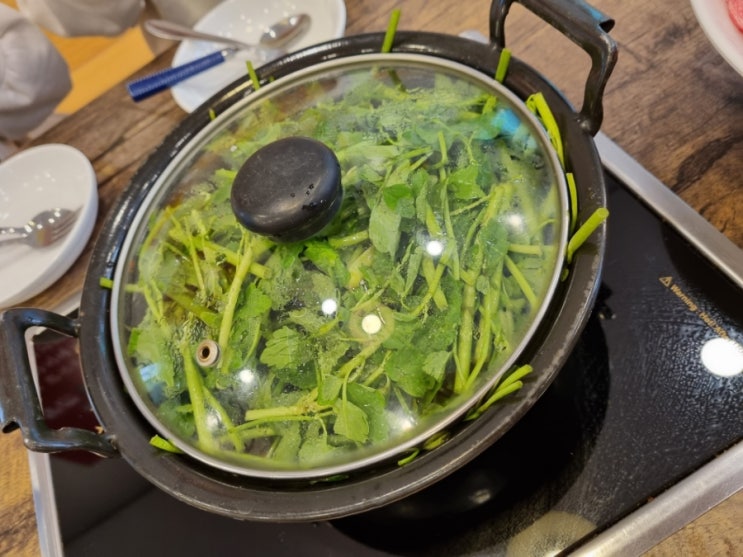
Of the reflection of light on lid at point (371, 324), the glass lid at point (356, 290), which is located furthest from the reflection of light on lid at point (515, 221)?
the reflection of light on lid at point (371, 324)

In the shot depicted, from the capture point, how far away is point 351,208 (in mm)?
1033

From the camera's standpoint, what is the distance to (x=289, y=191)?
0.95 m

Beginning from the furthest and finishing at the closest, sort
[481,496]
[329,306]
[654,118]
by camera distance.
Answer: [654,118], [481,496], [329,306]

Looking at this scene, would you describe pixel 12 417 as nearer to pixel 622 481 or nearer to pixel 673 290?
pixel 622 481

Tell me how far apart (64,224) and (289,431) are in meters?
1.05

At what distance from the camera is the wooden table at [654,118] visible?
1203mm

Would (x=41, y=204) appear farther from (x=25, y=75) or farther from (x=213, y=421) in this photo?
(x=213, y=421)

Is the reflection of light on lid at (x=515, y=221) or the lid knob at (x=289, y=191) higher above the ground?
the lid knob at (x=289, y=191)

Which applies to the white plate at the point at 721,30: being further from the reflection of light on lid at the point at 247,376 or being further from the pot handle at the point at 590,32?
the reflection of light on lid at the point at 247,376

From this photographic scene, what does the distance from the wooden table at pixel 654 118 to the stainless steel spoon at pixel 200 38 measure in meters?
0.19

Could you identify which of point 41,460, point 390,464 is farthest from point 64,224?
point 390,464

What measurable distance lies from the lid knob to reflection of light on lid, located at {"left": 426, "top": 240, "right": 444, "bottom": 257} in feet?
0.53

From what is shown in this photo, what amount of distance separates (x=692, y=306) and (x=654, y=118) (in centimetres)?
46

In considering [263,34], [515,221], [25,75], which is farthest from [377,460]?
[25,75]
